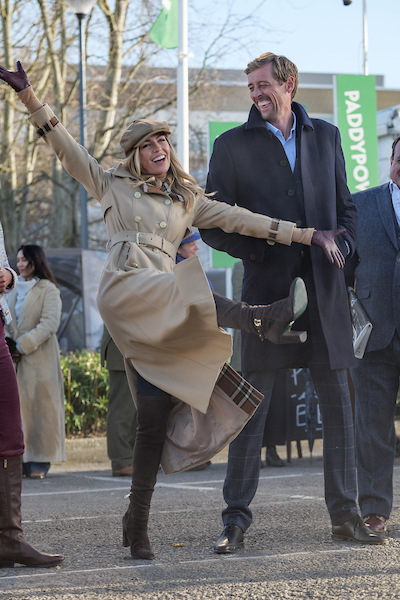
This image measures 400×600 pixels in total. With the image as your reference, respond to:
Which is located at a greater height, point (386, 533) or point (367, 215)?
point (367, 215)

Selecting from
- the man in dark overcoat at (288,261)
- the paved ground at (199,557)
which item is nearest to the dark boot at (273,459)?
the paved ground at (199,557)

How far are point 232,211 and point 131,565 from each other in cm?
171

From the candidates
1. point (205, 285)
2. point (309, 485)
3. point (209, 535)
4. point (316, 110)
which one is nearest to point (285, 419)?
point (309, 485)

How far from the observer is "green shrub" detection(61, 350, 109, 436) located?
1094cm

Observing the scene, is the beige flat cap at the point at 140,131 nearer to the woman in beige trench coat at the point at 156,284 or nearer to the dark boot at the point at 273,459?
the woman in beige trench coat at the point at 156,284

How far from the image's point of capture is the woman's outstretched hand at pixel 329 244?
4172 millimetres

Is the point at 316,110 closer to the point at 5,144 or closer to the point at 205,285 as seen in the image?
the point at 5,144

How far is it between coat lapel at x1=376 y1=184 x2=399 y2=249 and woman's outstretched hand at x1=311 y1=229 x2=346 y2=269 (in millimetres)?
569

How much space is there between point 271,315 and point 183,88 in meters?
9.74

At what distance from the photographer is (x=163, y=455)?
4.07m

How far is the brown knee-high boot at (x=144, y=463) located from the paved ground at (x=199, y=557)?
125 millimetres

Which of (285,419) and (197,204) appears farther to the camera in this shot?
(285,419)

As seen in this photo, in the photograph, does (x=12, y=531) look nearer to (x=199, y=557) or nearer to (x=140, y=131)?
(x=199, y=557)

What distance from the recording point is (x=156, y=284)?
3746 millimetres
